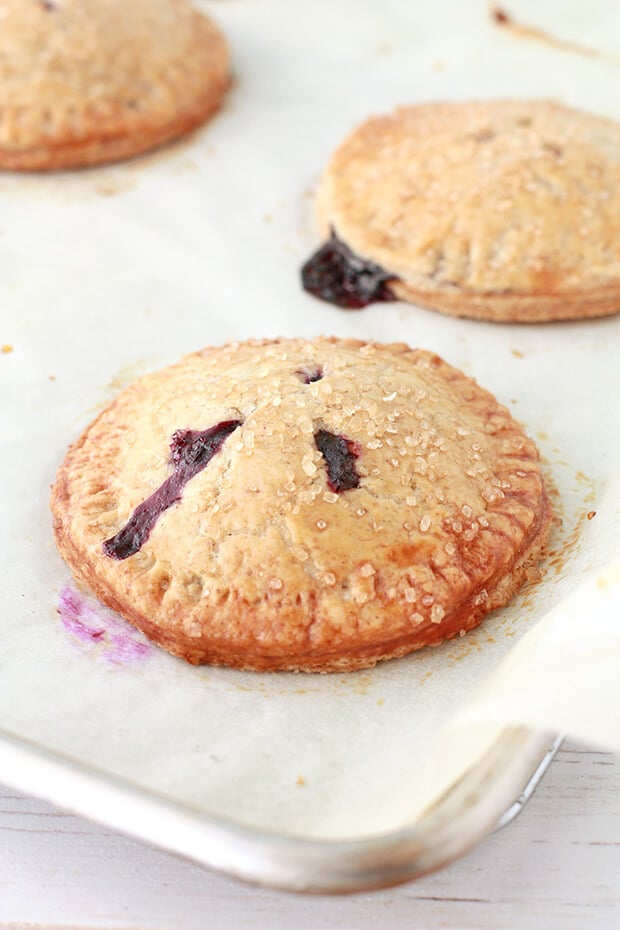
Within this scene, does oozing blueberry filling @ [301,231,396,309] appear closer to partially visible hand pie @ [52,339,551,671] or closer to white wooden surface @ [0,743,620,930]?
partially visible hand pie @ [52,339,551,671]

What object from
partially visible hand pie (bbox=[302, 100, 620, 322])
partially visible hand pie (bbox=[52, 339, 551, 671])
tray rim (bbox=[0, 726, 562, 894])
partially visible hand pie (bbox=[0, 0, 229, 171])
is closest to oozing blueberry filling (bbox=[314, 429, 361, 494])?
partially visible hand pie (bbox=[52, 339, 551, 671])

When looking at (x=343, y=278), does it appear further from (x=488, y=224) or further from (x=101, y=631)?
(x=101, y=631)

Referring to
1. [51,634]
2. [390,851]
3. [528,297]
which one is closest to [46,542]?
[51,634]

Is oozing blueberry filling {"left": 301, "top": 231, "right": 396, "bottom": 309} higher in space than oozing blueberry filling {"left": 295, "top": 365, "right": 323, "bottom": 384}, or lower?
lower

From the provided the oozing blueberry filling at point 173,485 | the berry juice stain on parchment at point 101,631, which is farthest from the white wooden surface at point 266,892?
the oozing blueberry filling at point 173,485

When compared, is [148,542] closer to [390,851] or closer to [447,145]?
[390,851]

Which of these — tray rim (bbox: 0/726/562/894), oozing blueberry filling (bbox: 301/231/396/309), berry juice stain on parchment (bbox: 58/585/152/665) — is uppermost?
tray rim (bbox: 0/726/562/894)
